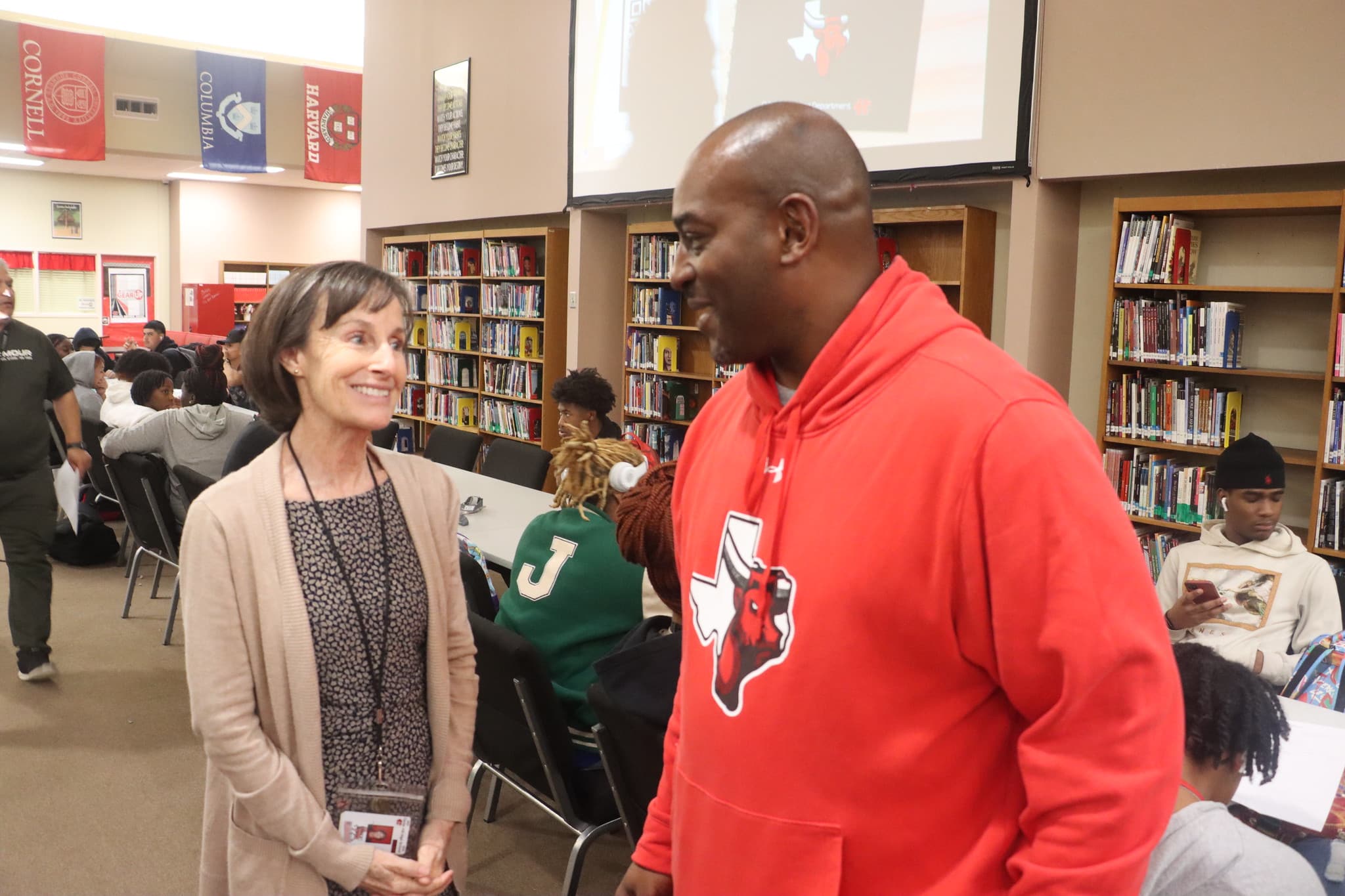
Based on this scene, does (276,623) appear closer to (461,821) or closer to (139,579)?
(461,821)

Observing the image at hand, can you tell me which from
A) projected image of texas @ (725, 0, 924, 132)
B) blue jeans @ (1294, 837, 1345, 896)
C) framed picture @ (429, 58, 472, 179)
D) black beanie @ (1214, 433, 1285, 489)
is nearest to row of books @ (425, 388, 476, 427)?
framed picture @ (429, 58, 472, 179)

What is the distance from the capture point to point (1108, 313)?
4.32 meters

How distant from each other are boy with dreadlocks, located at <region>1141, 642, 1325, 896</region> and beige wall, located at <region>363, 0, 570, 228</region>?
618cm

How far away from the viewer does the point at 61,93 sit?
33.6 ft

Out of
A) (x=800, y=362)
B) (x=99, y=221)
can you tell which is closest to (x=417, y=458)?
(x=800, y=362)

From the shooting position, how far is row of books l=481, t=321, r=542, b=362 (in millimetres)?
7711

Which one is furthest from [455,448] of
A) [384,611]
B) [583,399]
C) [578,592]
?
[384,611]

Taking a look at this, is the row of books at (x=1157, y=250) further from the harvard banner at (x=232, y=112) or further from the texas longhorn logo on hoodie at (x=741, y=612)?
the harvard banner at (x=232, y=112)

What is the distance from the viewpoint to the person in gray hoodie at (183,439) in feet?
15.2

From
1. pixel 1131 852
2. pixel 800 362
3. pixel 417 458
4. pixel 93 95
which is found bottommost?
pixel 1131 852

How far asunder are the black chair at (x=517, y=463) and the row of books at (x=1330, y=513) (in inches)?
131

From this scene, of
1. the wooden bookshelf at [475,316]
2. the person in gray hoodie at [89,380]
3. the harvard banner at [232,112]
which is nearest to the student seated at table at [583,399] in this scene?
the wooden bookshelf at [475,316]

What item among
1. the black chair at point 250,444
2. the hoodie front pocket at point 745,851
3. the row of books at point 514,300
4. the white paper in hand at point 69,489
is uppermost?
the row of books at point 514,300

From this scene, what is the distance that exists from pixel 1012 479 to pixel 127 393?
20.3 feet
